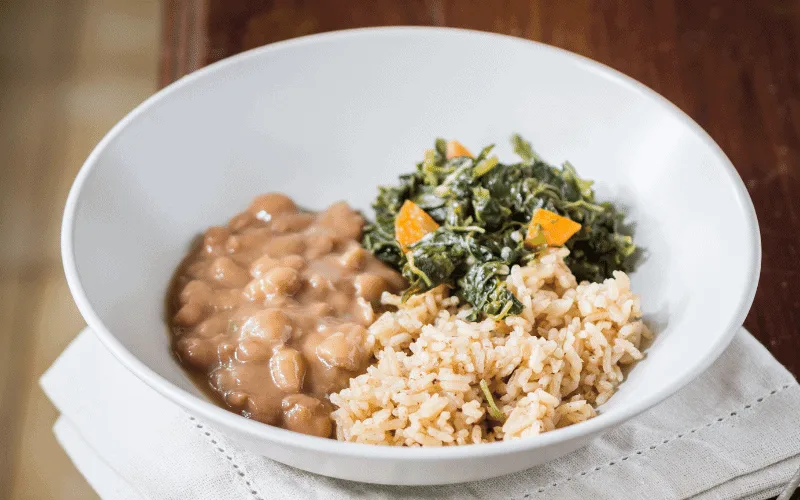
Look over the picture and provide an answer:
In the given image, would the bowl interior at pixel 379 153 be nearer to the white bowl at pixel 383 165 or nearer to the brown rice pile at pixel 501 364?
the white bowl at pixel 383 165

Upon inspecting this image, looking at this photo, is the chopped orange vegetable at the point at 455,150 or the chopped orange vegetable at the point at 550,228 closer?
the chopped orange vegetable at the point at 550,228

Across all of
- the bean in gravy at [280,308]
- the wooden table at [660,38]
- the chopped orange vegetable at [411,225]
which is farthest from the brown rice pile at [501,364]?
the wooden table at [660,38]

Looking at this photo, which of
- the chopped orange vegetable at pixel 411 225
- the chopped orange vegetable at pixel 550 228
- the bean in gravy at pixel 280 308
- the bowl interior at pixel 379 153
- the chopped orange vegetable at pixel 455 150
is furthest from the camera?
the chopped orange vegetable at pixel 455 150

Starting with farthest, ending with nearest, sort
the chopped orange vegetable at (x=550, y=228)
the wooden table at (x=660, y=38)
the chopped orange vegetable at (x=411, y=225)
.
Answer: the wooden table at (x=660, y=38)
the chopped orange vegetable at (x=411, y=225)
the chopped orange vegetable at (x=550, y=228)

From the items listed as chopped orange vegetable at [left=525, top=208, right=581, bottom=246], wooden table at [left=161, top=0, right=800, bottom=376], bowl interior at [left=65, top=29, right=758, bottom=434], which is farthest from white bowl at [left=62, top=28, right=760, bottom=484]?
wooden table at [left=161, top=0, right=800, bottom=376]

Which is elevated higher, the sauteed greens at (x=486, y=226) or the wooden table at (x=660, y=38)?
the wooden table at (x=660, y=38)

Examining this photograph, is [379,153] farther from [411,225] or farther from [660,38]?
[660,38]
